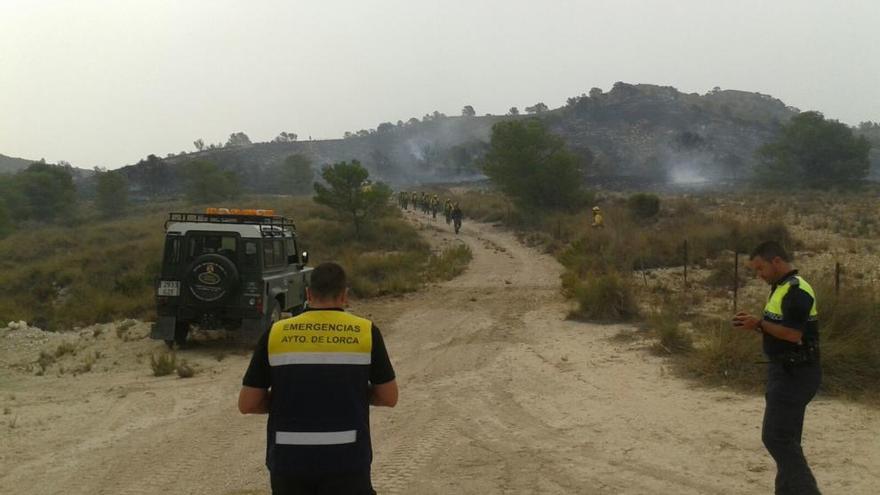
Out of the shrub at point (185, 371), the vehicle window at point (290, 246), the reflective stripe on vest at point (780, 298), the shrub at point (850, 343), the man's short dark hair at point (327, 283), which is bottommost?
the shrub at point (185, 371)

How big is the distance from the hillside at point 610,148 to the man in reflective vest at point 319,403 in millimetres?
86101

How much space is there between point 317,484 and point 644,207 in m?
32.3

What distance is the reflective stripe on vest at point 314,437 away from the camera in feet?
9.53

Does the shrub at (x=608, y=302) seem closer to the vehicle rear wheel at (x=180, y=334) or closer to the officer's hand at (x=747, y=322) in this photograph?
the vehicle rear wheel at (x=180, y=334)

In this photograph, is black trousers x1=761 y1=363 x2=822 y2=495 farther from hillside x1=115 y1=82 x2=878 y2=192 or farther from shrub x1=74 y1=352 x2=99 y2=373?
hillside x1=115 y1=82 x2=878 y2=192

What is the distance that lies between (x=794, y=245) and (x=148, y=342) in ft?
58.8

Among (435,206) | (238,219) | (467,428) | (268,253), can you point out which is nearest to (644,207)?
(435,206)

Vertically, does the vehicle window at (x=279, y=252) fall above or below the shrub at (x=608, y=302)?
above

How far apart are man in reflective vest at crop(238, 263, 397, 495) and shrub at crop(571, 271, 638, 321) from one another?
10.7 m

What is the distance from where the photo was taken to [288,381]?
2.93m

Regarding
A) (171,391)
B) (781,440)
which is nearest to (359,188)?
(171,391)

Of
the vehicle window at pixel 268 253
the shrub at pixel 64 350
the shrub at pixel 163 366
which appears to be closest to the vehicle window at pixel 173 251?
the vehicle window at pixel 268 253

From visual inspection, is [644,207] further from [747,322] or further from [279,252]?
[747,322]

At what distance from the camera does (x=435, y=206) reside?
46.3 meters
